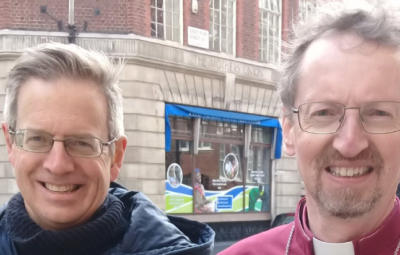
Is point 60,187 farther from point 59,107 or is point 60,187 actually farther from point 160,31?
point 160,31

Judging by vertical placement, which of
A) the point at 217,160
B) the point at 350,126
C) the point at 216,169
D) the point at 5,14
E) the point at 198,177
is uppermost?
the point at 5,14

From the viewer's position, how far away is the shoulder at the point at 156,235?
7.48 feet

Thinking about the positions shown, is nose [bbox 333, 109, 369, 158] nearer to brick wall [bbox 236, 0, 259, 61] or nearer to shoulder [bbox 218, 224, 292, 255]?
shoulder [bbox 218, 224, 292, 255]

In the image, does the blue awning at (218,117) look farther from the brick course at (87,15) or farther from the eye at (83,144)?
the eye at (83,144)

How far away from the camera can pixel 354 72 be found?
1.95 metres

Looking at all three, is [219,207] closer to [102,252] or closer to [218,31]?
[218,31]

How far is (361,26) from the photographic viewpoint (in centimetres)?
202

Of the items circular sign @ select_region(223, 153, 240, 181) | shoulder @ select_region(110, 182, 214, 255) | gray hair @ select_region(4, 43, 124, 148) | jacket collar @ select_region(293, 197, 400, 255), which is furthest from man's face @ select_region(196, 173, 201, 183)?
jacket collar @ select_region(293, 197, 400, 255)

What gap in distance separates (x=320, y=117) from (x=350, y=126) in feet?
0.43

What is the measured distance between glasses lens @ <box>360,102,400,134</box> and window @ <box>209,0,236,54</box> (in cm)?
1297

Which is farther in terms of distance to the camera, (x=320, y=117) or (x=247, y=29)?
(x=247, y=29)

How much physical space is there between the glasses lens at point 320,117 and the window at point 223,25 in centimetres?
1283

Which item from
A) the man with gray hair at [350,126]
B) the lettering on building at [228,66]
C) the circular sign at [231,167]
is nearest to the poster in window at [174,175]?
the circular sign at [231,167]

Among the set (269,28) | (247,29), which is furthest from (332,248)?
(269,28)
